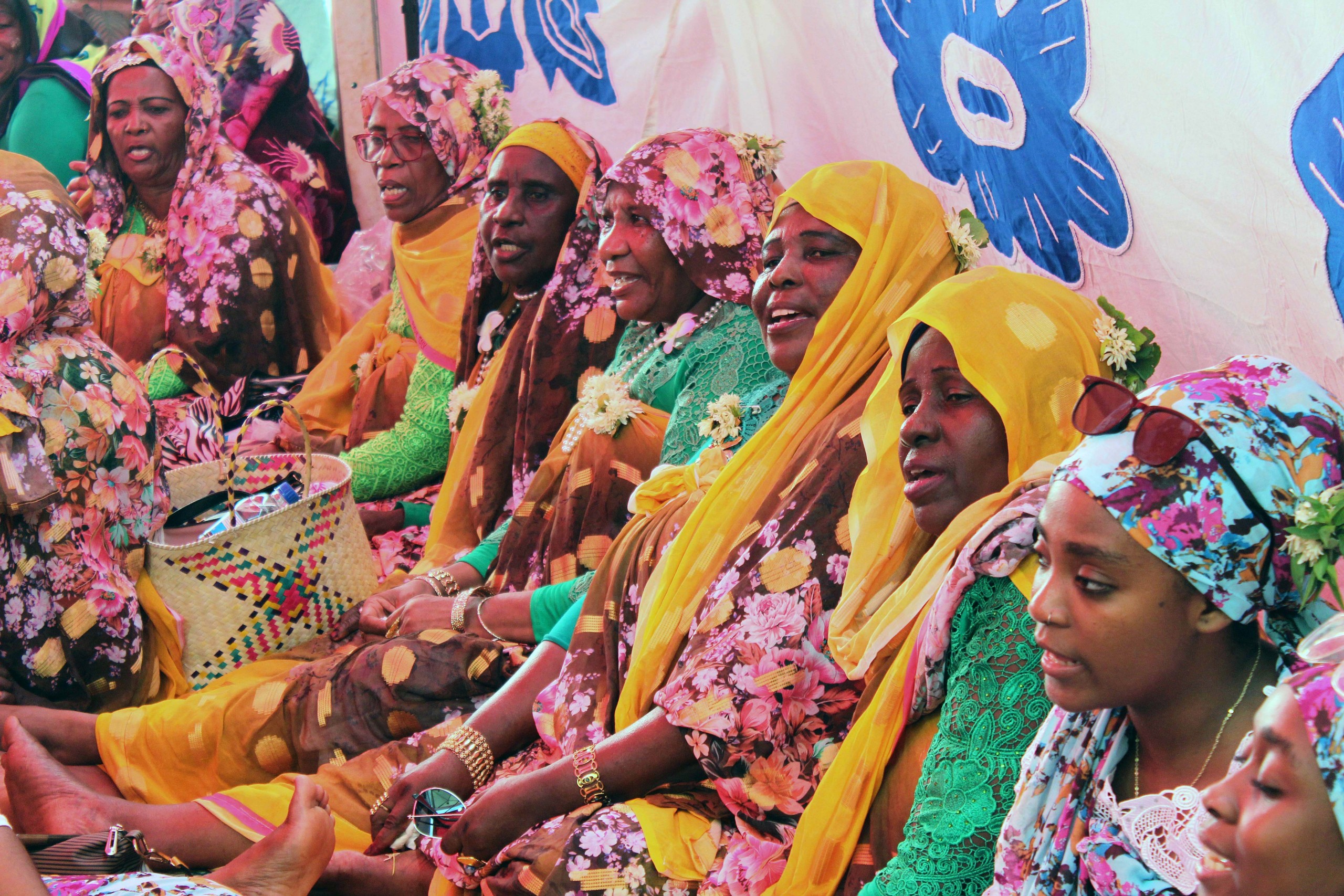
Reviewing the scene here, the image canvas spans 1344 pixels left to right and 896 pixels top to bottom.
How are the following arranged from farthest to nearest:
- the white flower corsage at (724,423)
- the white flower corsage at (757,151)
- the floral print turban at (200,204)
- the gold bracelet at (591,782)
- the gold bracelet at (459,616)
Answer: the floral print turban at (200,204) → the white flower corsage at (757,151) → the gold bracelet at (459,616) → the white flower corsage at (724,423) → the gold bracelet at (591,782)

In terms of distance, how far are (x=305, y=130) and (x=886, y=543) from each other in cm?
493

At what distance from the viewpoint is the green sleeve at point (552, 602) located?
9.50 ft

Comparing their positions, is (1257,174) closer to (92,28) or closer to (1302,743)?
(1302,743)

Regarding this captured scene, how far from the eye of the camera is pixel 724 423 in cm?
278

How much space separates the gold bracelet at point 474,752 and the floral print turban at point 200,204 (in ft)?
9.38

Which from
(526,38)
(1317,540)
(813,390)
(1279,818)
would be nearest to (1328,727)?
(1279,818)

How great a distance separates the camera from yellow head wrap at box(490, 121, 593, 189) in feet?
12.9

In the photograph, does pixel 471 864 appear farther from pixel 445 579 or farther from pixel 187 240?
pixel 187 240

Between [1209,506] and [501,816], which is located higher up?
[1209,506]

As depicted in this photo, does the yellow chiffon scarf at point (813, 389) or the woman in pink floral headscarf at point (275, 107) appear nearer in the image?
the yellow chiffon scarf at point (813, 389)

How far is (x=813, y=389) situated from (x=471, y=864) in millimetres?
1050

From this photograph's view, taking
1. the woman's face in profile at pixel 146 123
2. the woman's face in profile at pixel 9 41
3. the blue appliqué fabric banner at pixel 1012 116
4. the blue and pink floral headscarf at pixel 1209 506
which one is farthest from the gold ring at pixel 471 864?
the woman's face in profile at pixel 9 41

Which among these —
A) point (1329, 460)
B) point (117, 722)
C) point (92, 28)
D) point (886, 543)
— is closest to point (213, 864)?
point (117, 722)

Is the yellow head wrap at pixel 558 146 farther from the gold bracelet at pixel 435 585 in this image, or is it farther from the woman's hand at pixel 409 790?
the woman's hand at pixel 409 790
